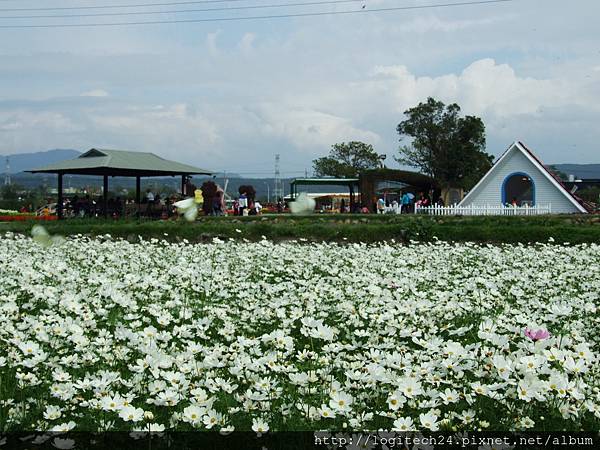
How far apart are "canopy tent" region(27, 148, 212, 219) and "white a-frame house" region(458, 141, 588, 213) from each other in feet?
37.8

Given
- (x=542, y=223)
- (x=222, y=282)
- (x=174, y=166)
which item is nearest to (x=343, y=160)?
(x=174, y=166)

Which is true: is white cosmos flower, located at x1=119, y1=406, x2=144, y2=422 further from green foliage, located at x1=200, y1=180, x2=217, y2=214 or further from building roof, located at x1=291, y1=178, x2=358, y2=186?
building roof, located at x1=291, y1=178, x2=358, y2=186

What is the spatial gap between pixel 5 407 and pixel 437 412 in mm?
→ 1879

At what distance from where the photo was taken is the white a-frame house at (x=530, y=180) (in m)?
26.4

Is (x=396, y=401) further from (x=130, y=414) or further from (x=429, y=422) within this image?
(x=130, y=414)

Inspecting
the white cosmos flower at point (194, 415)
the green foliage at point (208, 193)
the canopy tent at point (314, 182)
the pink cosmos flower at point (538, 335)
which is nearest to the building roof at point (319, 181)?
the canopy tent at point (314, 182)

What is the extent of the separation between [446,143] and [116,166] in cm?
3370

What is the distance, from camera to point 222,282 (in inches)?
241

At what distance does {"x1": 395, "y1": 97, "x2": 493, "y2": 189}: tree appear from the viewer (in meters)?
49.1

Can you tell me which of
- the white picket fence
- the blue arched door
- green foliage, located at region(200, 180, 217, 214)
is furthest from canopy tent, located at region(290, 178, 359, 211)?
the blue arched door

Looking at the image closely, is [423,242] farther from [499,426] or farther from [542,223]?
[499,426]

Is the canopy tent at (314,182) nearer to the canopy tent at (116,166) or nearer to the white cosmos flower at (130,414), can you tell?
the canopy tent at (116,166)

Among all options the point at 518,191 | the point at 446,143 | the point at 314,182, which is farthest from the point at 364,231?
the point at 446,143

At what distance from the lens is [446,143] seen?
49469 mm
